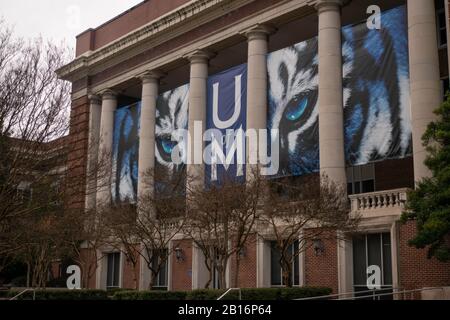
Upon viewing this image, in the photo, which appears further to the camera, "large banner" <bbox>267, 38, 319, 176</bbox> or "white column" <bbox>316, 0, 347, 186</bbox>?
"large banner" <bbox>267, 38, 319, 176</bbox>

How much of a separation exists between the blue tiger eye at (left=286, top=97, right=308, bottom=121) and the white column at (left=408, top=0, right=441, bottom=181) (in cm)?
686

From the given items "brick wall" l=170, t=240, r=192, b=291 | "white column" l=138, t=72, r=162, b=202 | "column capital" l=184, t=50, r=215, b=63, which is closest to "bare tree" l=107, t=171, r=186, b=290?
"brick wall" l=170, t=240, r=192, b=291

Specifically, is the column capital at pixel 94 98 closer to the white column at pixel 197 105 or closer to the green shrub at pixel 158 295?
→ the white column at pixel 197 105

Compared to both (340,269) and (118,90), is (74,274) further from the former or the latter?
(340,269)

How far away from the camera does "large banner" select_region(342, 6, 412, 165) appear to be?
2934 cm

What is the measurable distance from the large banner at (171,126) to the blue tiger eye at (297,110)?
8389 millimetres

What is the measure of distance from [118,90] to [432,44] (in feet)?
88.7

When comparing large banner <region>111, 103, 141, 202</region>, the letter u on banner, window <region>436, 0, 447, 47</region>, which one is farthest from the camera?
large banner <region>111, 103, 141, 202</region>

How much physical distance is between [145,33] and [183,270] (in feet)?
57.3

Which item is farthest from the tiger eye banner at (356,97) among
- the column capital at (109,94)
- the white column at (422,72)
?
the column capital at (109,94)

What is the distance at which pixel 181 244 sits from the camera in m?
38.0

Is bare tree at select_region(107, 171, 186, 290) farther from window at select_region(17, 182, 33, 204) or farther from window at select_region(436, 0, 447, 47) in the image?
window at select_region(436, 0, 447, 47)

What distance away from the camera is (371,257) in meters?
28.6

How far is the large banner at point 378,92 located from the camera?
2934 centimetres
